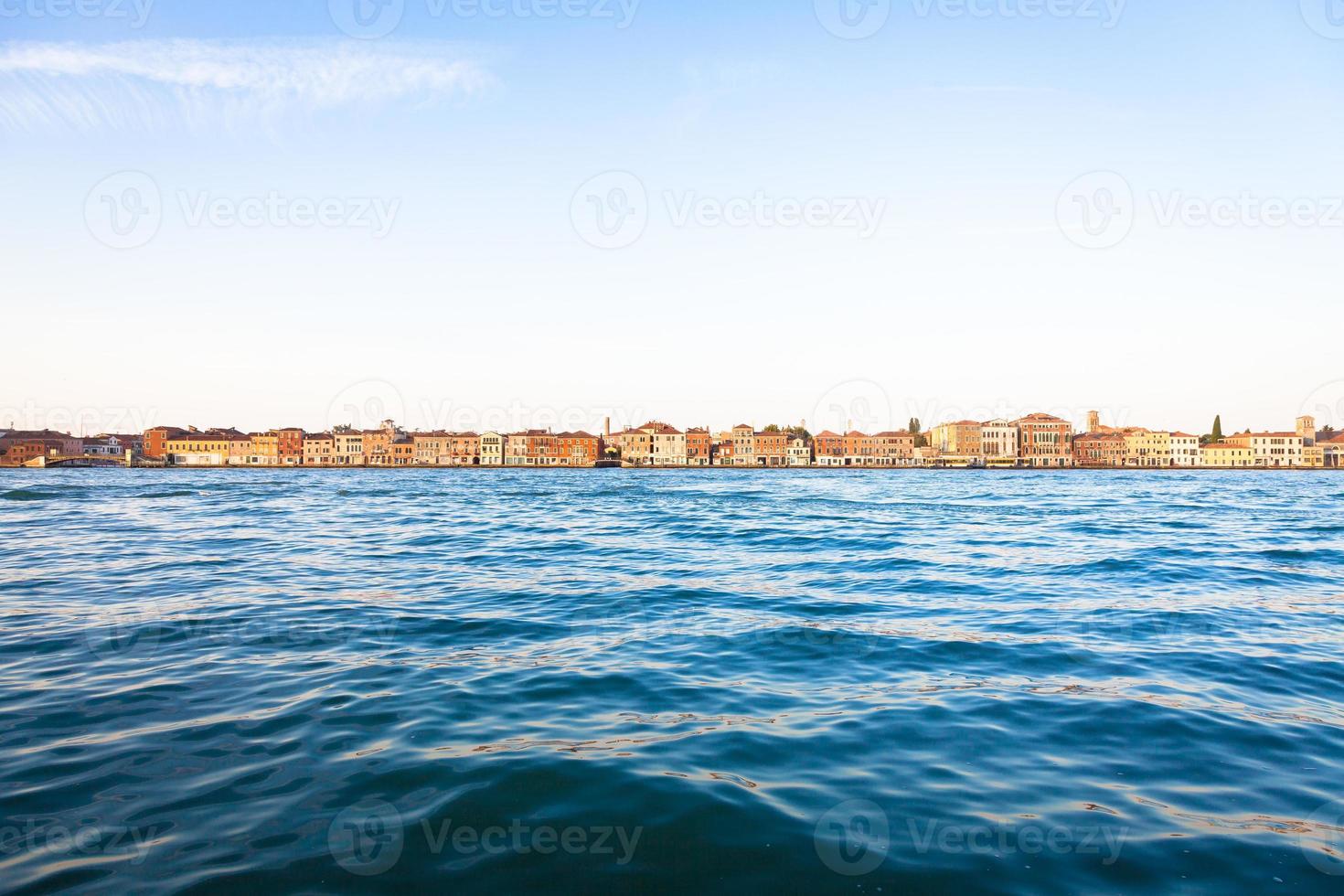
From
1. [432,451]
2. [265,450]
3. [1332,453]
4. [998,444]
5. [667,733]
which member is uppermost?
[998,444]

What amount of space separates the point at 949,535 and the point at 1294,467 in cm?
13882

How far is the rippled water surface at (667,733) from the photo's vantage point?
11.5 ft

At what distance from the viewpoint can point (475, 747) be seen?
4.77 meters

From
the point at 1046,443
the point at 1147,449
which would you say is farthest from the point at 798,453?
the point at 1147,449

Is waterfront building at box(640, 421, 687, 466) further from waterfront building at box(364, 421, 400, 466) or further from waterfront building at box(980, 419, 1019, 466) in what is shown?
waterfront building at box(980, 419, 1019, 466)

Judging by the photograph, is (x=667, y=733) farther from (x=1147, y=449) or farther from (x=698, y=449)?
(x=1147, y=449)

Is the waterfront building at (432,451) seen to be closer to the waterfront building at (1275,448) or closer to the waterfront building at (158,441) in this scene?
the waterfront building at (158,441)

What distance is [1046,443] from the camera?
128375 millimetres

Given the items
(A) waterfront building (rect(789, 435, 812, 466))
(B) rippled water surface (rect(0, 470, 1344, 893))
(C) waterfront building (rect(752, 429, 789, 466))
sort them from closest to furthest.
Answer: (B) rippled water surface (rect(0, 470, 1344, 893)) < (C) waterfront building (rect(752, 429, 789, 466)) < (A) waterfront building (rect(789, 435, 812, 466))

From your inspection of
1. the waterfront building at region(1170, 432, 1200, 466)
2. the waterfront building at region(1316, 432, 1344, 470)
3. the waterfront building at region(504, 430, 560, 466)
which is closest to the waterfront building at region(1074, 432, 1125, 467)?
the waterfront building at region(1170, 432, 1200, 466)

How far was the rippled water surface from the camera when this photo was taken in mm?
3504

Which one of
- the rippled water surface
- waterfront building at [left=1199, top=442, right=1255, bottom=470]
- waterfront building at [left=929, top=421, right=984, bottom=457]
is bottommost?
the rippled water surface

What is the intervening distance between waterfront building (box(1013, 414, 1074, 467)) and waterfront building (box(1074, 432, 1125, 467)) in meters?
2.42

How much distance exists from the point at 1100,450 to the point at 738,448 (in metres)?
60.4
